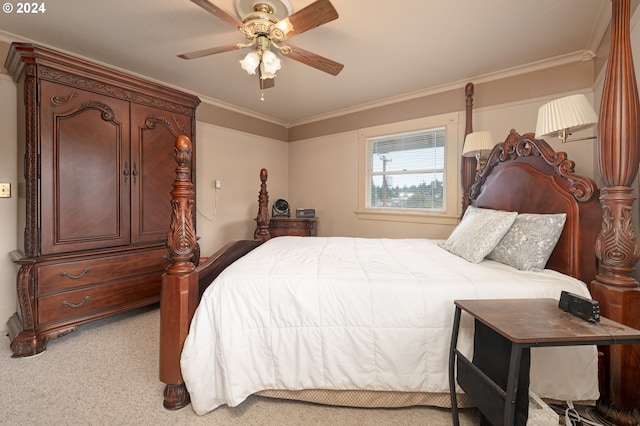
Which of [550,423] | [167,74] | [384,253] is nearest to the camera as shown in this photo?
[550,423]

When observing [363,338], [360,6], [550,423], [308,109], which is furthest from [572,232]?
[308,109]

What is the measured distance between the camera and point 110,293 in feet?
7.72

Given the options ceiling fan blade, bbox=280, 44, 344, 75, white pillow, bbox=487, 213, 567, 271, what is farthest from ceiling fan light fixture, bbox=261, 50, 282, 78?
white pillow, bbox=487, 213, 567, 271

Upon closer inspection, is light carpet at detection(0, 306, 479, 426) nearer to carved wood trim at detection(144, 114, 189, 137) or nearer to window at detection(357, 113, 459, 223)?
carved wood trim at detection(144, 114, 189, 137)

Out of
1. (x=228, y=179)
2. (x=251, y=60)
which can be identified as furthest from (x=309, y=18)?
(x=228, y=179)

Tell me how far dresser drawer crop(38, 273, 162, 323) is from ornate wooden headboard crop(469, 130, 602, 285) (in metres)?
3.25

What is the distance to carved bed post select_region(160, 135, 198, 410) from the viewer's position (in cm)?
137

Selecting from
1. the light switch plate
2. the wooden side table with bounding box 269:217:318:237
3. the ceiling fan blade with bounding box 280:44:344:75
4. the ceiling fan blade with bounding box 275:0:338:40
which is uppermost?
the ceiling fan blade with bounding box 275:0:338:40

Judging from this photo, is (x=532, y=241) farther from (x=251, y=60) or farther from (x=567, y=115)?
(x=251, y=60)

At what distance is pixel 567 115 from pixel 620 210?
64 centimetres

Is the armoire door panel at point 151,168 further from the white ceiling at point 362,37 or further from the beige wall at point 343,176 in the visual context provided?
the beige wall at point 343,176

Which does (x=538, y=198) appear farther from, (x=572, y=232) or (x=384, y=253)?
(x=384, y=253)

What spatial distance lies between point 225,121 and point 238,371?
3.40 meters

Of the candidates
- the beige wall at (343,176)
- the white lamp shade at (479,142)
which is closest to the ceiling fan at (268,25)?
the white lamp shade at (479,142)
